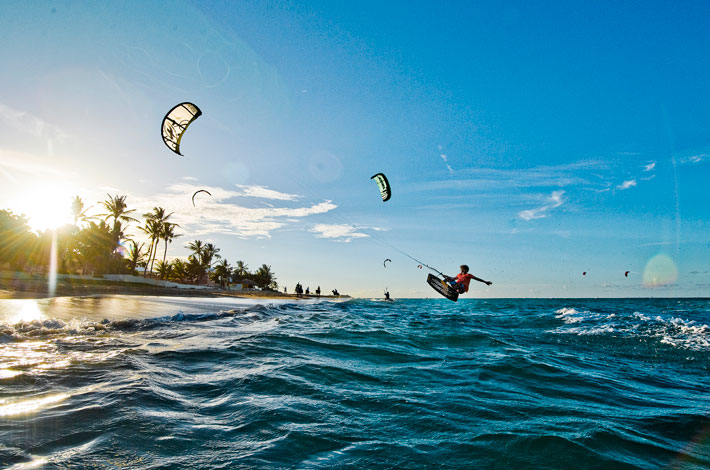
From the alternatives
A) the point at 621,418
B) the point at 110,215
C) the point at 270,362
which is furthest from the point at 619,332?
the point at 110,215

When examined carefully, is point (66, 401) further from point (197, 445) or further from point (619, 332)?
point (619, 332)

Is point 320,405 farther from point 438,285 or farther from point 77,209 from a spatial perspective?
point 77,209

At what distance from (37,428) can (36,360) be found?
3.33 m

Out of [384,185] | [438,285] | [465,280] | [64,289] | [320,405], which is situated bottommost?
[320,405]

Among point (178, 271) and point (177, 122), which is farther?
point (178, 271)

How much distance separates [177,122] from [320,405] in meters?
12.5

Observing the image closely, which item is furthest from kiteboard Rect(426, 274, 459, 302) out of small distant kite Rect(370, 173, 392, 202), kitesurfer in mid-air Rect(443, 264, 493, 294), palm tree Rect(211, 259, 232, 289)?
palm tree Rect(211, 259, 232, 289)

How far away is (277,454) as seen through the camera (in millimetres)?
3279

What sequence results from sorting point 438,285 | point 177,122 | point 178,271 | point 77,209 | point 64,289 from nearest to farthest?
point 177,122, point 438,285, point 64,289, point 77,209, point 178,271

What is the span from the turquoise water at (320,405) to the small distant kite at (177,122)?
22.5 ft

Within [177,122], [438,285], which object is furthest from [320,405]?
[177,122]

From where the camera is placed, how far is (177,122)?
13.5 meters

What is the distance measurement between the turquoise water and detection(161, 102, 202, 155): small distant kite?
6.87 m

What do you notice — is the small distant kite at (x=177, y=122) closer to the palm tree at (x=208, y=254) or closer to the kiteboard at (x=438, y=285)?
the kiteboard at (x=438, y=285)
